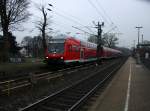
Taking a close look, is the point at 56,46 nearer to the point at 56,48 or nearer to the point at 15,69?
the point at 56,48

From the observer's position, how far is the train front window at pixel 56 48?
1145 inches

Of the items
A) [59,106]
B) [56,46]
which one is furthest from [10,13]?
[59,106]

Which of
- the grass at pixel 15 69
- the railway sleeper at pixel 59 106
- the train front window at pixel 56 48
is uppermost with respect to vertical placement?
the train front window at pixel 56 48

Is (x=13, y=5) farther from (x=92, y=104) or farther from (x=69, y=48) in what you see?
(x=92, y=104)

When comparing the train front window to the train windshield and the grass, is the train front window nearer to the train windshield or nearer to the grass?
the train windshield

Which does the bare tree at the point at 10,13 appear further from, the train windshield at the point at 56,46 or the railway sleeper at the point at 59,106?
the railway sleeper at the point at 59,106

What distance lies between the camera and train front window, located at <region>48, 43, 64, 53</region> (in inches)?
1145

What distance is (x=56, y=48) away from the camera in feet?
96.3

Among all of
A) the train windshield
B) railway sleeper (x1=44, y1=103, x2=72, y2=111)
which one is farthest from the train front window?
railway sleeper (x1=44, y1=103, x2=72, y2=111)

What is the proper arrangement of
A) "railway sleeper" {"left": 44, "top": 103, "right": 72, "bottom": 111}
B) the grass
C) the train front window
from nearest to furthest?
1. "railway sleeper" {"left": 44, "top": 103, "right": 72, "bottom": 111}
2. the grass
3. the train front window

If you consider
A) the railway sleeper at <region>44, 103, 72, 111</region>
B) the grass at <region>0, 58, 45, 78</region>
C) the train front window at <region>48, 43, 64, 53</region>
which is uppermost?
the train front window at <region>48, 43, 64, 53</region>

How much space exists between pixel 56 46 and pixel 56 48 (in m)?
0.21

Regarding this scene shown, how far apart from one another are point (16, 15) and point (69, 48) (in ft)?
40.9

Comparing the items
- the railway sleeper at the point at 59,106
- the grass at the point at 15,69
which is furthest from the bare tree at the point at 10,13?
the railway sleeper at the point at 59,106
